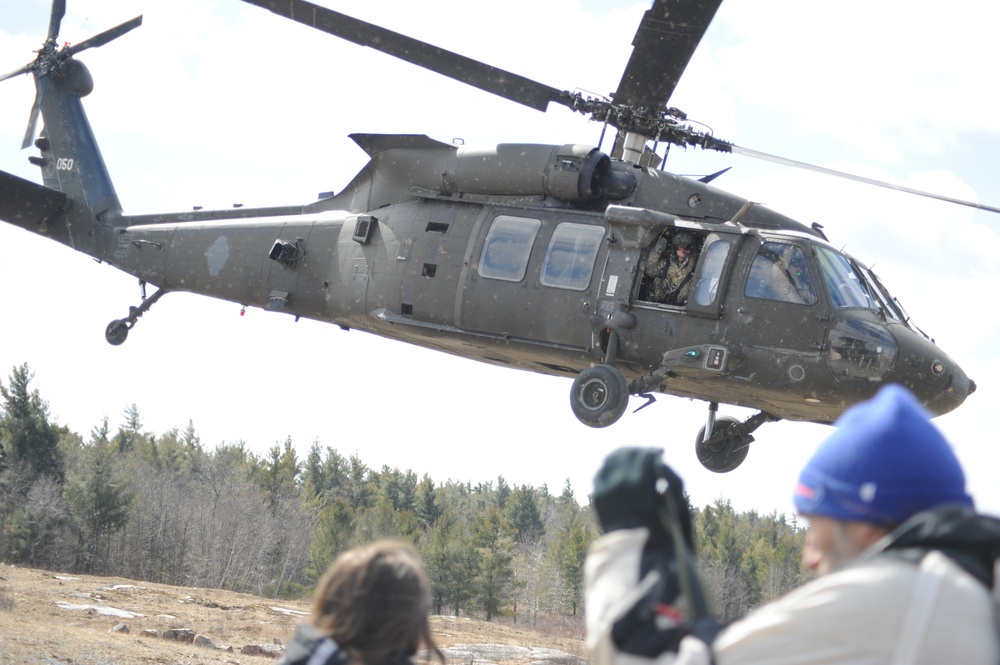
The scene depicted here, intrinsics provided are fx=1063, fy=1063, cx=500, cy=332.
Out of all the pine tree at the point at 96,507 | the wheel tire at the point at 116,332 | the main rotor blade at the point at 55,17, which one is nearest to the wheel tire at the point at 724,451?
the wheel tire at the point at 116,332

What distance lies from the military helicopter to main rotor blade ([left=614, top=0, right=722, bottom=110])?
2 cm

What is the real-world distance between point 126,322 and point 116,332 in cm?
18

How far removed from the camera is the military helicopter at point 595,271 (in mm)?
9453

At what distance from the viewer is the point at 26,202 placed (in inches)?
573

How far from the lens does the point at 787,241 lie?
32.0ft

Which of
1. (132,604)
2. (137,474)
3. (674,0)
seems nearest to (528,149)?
(674,0)

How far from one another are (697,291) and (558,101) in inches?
94.8

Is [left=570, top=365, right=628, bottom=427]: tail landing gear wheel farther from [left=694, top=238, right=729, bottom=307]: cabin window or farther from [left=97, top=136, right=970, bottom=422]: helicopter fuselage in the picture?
[left=694, top=238, right=729, bottom=307]: cabin window

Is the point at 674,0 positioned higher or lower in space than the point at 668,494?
higher

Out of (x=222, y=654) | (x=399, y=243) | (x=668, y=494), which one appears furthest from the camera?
(x=222, y=654)

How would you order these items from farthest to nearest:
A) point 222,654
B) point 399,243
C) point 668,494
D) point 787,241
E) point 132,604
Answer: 1. point 132,604
2. point 222,654
3. point 399,243
4. point 787,241
5. point 668,494

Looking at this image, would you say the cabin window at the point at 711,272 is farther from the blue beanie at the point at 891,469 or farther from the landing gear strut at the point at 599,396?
the blue beanie at the point at 891,469

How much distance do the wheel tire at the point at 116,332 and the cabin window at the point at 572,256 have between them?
6.29 m

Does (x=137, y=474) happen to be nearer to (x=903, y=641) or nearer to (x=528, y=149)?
(x=528, y=149)
